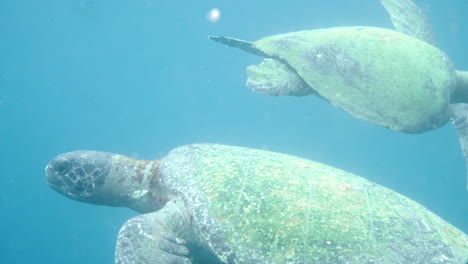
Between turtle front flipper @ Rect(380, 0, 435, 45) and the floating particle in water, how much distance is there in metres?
36.5

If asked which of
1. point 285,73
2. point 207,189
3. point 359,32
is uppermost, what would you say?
point 359,32

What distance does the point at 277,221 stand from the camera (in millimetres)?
3166

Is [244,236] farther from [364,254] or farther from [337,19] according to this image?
[337,19]

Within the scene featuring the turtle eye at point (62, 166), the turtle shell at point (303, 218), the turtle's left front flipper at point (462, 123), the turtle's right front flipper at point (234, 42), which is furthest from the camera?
the turtle's right front flipper at point (234, 42)

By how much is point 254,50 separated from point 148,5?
39.7 m

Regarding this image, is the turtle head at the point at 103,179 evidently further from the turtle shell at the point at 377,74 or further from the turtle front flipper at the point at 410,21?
the turtle front flipper at the point at 410,21

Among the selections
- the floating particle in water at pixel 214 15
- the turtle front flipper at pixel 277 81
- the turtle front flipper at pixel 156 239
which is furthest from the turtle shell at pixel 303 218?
the floating particle in water at pixel 214 15

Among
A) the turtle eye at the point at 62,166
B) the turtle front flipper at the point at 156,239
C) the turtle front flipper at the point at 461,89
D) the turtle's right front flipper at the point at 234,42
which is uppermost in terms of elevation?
the turtle's right front flipper at the point at 234,42

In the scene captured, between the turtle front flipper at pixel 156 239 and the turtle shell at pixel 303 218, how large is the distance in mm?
198

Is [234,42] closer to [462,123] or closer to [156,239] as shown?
[156,239]

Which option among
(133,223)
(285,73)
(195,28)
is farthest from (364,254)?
(195,28)

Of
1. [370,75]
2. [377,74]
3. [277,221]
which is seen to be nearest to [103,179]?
[277,221]

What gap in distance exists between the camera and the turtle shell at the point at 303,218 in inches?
→ 118

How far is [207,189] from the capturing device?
3.55 m
